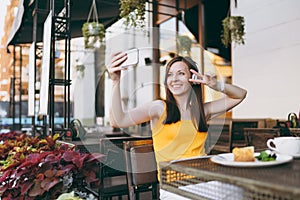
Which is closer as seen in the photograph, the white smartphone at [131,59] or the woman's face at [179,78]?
the white smartphone at [131,59]

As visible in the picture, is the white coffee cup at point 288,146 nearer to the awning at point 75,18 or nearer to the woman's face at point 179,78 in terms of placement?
the woman's face at point 179,78

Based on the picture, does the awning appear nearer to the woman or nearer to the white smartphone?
the woman

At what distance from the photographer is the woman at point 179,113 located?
1.57 m

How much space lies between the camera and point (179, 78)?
1668 millimetres

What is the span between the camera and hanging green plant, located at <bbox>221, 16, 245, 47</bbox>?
482cm

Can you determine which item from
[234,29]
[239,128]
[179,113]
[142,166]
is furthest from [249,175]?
[234,29]

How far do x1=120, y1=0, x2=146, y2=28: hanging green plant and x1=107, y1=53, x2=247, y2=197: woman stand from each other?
2.82 m

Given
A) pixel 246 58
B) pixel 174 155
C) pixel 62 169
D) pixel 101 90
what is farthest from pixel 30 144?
pixel 101 90

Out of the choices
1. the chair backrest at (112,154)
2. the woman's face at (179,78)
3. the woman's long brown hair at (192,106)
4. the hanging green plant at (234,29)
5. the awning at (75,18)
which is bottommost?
the chair backrest at (112,154)

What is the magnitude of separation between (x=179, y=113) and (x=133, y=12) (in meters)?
3.09

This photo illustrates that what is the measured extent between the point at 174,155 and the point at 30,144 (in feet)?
4.77

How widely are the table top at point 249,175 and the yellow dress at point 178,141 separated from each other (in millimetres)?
518

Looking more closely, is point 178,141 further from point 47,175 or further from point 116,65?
point 47,175

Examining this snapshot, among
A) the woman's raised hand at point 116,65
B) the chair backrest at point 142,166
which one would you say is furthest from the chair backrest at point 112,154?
the woman's raised hand at point 116,65
